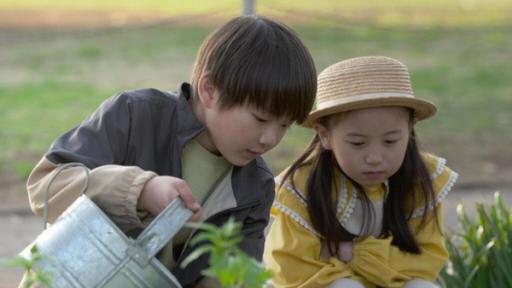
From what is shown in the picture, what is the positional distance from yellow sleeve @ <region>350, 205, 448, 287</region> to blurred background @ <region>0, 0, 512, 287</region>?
5.80ft

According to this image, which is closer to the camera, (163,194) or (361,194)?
(163,194)

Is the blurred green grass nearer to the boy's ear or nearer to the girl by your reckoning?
the girl

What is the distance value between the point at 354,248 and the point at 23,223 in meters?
2.94

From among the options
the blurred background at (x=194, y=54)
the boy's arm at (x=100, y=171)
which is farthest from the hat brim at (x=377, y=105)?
the blurred background at (x=194, y=54)

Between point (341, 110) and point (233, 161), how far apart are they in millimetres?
541

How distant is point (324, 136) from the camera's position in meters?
3.66

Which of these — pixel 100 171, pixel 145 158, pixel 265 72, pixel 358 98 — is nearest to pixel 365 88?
pixel 358 98

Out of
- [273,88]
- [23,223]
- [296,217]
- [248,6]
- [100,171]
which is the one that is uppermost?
[273,88]

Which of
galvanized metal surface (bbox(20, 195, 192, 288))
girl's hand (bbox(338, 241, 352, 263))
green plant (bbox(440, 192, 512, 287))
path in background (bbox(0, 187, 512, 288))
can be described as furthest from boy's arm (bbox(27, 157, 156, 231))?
path in background (bbox(0, 187, 512, 288))

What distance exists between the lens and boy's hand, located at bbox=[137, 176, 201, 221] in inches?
102

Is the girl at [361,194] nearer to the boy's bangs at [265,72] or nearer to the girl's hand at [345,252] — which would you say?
the girl's hand at [345,252]

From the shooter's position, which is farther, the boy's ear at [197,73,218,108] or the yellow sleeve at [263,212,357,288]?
the yellow sleeve at [263,212,357,288]

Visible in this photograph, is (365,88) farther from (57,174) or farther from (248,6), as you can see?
(248,6)

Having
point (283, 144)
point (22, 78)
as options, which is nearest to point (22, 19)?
point (22, 78)
